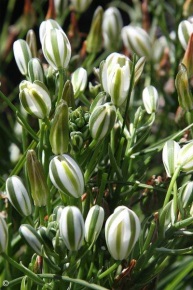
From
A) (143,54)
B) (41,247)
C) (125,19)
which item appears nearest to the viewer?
(41,247)

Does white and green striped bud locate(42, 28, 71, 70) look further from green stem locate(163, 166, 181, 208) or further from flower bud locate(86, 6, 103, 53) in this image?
flower bud locate(86, 6, 103, 53)

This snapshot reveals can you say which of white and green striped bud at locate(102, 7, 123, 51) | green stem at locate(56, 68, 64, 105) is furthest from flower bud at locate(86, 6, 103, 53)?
green stem at locate(56, 68, 64, 105)

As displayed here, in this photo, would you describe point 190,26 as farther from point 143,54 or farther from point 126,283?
point 126,283

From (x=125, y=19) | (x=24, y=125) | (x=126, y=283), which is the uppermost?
(x=125, y=19)

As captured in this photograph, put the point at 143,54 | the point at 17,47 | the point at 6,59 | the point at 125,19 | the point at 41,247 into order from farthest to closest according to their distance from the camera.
Answer: the point at 125,19 → the point at 6,59 → the point at 143,54 → the point at 17,47 → the point at 41,247

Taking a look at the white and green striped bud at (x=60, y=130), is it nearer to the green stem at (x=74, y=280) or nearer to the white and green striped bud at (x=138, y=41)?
the green stem at (x=74, y=280)

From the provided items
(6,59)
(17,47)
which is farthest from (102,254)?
(6,59)
